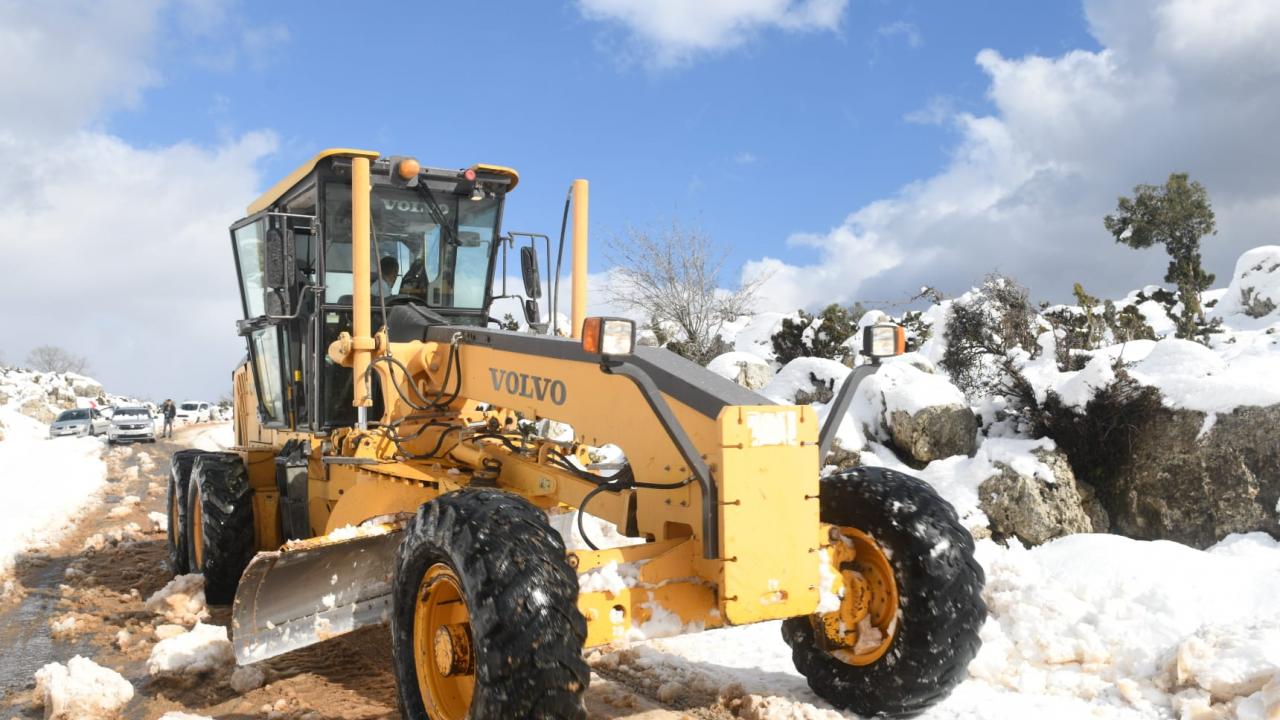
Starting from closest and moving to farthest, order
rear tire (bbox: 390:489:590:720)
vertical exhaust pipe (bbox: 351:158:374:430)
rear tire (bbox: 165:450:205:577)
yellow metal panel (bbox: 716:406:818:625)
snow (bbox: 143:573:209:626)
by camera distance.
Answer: rear tire (bbox: 390:489:590:720) < yellow metal panel (bbox: 716:406:818:625) < vertical exhaust pipe (bbox: 351:158:374:430) < snow (bbox: 143:573:209:626) < rear tire (bbox: 165:450:205:577)

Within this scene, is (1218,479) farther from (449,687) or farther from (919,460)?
(449,687)

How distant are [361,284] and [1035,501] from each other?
23.8 ft

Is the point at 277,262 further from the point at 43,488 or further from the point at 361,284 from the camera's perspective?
the point at 43,488

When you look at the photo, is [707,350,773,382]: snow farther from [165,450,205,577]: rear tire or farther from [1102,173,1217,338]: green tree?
[1102,173,1217,338]: green tree

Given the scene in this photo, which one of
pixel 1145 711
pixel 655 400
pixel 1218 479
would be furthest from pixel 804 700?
pixel 1218 479

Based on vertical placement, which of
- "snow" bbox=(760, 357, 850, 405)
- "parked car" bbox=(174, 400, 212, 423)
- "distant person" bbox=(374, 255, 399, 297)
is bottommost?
"parked car" bbox=(174, 400, 212, 423)

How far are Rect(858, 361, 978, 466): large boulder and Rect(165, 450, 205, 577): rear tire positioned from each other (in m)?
7.18

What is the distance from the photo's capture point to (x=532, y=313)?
289 inches

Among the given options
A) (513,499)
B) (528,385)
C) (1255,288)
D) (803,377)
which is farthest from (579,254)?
(1255,288)

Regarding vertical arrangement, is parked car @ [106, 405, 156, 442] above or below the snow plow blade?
below

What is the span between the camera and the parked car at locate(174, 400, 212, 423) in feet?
183

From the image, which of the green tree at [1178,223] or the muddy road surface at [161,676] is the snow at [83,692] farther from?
the green tree at [1178,223]

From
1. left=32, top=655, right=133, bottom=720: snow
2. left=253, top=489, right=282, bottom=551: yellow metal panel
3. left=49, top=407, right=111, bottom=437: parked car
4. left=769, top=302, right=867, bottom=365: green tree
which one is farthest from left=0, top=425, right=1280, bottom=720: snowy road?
left=49, top=407, right=111, bottom=437: parked car

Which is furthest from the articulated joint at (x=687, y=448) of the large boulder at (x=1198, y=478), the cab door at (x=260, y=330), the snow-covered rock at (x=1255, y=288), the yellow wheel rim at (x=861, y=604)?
the snow-covered rock at (x=1255, y=288)
